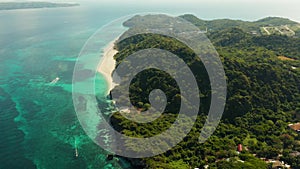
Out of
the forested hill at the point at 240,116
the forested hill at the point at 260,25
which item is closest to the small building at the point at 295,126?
the forested hill at the point at 240,116

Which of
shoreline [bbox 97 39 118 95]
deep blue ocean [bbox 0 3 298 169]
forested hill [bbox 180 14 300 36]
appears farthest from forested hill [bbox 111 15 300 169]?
forested hill [bbox 180 14 300 36]

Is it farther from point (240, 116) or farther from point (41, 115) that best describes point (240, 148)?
point (41, 115)

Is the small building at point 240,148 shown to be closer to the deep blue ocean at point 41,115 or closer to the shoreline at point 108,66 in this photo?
the deep blue ocean at point 41,115

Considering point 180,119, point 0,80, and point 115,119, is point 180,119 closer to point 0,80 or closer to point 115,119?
point 115,119

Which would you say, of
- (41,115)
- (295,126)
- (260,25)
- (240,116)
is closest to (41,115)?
(41,115)

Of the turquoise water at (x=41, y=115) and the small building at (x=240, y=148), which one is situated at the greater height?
the small building at (x=240, y=148)

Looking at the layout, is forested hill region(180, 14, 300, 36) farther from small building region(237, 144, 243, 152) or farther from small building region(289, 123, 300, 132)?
small building region(237, 144, 243, 152)

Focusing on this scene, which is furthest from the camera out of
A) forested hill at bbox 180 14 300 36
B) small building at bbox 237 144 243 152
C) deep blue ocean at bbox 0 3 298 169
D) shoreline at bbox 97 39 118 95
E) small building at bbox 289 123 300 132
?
forested hill at bbox 180 14 300 36
